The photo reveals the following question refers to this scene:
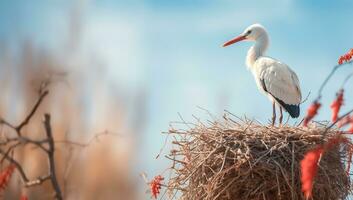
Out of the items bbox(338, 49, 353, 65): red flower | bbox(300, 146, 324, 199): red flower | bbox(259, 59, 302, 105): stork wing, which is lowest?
bbox(300, 146, 324, 199): red flower

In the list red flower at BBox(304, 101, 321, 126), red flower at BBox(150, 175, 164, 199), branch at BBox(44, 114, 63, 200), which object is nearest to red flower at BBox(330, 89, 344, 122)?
red flower at BBox(304, 101, 321, 126)

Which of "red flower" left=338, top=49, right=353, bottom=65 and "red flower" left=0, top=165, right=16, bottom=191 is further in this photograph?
"red flower" left=338, top=49, right=353, bottom=65

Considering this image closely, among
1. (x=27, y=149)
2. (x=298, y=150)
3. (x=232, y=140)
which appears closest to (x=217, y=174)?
(x=232, y=140)

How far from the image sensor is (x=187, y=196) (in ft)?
13.7

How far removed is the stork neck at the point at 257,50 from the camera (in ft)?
21.4

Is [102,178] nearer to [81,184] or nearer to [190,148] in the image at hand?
[81,184]

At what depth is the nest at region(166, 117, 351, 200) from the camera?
3988 millimetres

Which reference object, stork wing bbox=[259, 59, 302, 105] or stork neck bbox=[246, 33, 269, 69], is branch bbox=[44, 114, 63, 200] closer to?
stork wing bbox=[259, 59, 302, 105]

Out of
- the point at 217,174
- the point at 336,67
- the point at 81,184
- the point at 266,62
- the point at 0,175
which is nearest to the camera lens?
the point at 336,67

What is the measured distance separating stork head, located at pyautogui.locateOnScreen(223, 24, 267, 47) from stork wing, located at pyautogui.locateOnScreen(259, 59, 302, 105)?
2.64 ft

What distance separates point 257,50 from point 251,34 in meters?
0.38

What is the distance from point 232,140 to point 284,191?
1.47 feet

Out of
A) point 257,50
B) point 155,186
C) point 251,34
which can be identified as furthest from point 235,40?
point 155,186

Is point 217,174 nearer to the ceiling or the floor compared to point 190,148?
nearer to the floor
